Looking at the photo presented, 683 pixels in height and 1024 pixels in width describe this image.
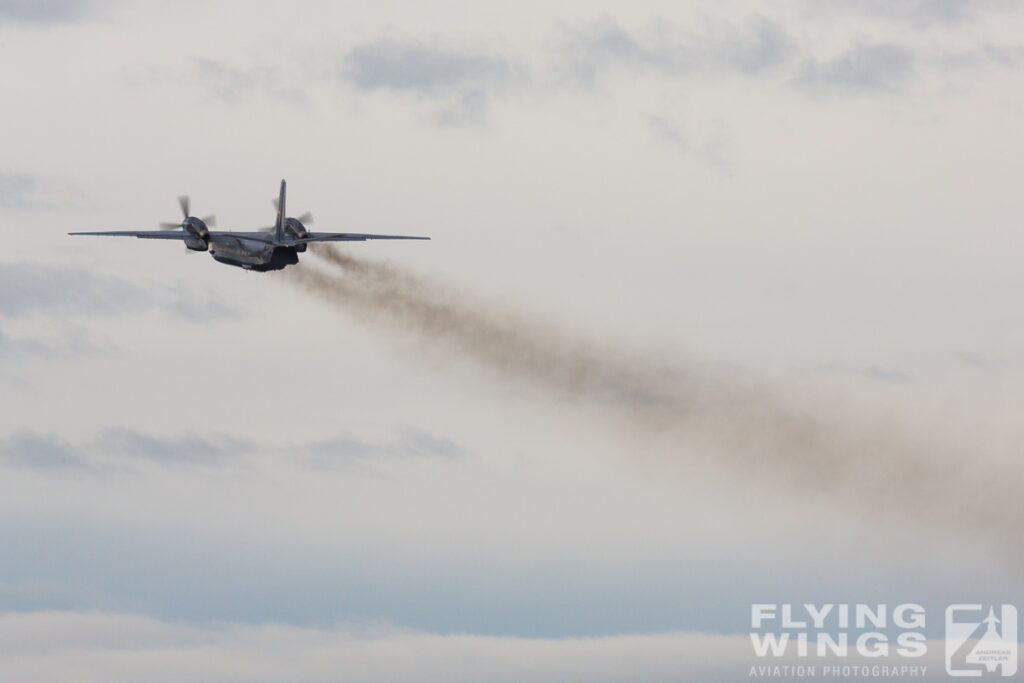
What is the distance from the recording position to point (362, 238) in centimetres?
15175

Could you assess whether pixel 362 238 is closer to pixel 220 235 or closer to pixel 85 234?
pixel 220 235

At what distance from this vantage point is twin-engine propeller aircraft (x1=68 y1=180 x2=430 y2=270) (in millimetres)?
147375

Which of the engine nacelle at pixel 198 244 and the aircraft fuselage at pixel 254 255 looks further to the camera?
the engine nacelle at pixel 198 244

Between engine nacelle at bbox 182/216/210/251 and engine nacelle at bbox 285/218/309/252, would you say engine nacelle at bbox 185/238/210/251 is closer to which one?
engine nacelle at bbox 182/216/210/251

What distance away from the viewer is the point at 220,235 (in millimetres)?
149375

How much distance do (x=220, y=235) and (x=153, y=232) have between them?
10288 millimetres

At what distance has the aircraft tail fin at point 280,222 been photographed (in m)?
148

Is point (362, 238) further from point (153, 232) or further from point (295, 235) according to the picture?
point (153, 232)

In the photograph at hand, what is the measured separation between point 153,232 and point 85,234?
4.97 meters

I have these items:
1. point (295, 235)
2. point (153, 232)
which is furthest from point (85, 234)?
point (295, 235)

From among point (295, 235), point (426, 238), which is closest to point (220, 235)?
point (295, 235)

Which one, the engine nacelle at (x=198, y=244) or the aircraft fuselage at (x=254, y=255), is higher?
the engine nacelle at (x=198, y=244)

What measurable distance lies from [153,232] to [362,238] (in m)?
17.0

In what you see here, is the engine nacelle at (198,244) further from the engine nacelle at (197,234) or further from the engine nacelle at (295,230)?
the engine nacelle at (295,230)
